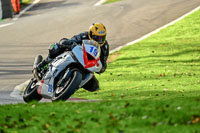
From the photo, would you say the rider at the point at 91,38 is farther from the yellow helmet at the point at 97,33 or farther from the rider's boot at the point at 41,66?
the rider's boot at the point at 41,66

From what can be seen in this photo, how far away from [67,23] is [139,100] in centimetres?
1863

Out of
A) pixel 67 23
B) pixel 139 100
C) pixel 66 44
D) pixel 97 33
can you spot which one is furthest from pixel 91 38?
pixel 67 23

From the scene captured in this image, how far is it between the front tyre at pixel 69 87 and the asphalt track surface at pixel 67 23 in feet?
17.3

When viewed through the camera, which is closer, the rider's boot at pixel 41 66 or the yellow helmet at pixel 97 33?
the yellow helmet at pixel 97 33

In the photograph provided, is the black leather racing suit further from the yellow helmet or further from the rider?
the yellow helmet

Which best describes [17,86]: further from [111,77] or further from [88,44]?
[88,44]

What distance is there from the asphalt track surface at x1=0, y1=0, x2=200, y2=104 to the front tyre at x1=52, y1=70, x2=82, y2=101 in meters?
5.28

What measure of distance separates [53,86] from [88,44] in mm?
1041

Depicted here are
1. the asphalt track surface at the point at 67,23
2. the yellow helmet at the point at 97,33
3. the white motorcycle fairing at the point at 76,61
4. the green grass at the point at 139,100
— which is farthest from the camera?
the asphalt track surface at the point at 67,23

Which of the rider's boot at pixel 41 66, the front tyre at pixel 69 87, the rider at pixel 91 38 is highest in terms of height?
the rider at pixel 91 38

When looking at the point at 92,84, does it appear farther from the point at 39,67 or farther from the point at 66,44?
the point at 39,67

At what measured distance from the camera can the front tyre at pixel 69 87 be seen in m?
9.41

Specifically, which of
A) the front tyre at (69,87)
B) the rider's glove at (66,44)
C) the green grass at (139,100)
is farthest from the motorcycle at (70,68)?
the green grass at (139,100)

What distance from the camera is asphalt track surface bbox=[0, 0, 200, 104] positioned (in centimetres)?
1917
